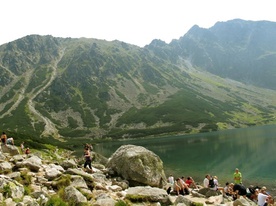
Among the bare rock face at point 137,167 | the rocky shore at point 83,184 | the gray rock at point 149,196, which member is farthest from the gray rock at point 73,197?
the bare rock face at point 137,167

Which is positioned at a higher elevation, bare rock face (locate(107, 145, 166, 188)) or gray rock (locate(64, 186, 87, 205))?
gray rock (locate(64, 186, 87, 205))

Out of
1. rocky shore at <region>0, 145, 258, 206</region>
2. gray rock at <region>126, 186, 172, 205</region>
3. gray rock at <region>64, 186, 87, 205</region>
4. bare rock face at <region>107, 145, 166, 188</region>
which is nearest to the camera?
rocky shore at <region>0, 145, 258, 206</region>

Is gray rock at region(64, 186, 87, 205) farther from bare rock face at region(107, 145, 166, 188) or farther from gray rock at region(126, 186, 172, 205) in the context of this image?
bare rock face at region(107, 145, 166, 188)

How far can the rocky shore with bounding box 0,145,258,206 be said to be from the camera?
1518 centimetres

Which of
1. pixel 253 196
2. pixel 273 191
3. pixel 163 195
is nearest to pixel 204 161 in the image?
pixel 273 191

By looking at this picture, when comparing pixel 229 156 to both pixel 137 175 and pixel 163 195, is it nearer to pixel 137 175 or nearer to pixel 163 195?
pixel 137 175

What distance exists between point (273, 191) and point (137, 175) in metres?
25.7

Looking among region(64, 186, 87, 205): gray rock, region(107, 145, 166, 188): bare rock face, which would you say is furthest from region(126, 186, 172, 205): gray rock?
region(107, 145, 166, 188): bare rock face

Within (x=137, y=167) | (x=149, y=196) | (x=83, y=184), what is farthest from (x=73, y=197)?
(x=137, y=167)

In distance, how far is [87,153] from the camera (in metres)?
29.1

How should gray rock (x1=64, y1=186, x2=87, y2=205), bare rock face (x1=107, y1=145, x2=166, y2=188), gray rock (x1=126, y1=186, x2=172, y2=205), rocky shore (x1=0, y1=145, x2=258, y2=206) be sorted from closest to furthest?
rocky shore (x1=0, y1=145, x2=258, y2=206)
gray rock (x1=64, y1=186, x2=87, y2=205)
gray rock (x1=126, y1=186, x2=172, y2=205)
bare rock face (x1=107, y1=145, x2=166, y2=188)

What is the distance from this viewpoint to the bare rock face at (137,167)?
29875 mm

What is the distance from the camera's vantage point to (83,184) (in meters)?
19.2

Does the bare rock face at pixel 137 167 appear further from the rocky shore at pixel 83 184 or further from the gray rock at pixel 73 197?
the gray rock at pixel 73 197
